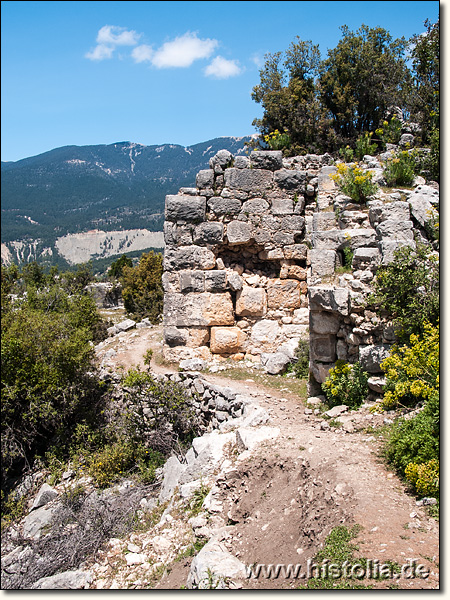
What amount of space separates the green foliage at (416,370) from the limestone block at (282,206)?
540 cm

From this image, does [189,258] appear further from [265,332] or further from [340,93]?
[340,93]

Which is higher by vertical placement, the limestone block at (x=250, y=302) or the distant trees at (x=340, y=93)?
the distant trees at (x=340, y=93)

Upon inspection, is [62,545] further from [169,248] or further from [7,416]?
[169,248]

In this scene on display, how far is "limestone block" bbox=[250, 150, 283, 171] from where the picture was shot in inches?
414

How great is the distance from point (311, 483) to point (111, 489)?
4.41 m

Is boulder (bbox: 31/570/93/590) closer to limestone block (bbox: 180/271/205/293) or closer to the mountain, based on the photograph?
limestone block (bbox: 180/271/205/293)

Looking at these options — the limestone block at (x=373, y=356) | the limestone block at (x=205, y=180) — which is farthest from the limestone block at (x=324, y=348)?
the limestone block at (x=205, y=180)

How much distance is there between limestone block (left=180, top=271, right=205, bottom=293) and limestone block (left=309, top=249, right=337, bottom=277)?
3196mm

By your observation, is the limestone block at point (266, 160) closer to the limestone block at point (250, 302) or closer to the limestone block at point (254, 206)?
the limestone block at point (254, 206)

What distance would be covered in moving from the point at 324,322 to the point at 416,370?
2.27 meters

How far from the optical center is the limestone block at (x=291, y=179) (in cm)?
1048

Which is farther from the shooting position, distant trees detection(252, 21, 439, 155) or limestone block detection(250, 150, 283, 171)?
distant trees detection(252, 21, 439, 155)

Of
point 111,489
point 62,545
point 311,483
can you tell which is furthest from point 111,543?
point 311,483

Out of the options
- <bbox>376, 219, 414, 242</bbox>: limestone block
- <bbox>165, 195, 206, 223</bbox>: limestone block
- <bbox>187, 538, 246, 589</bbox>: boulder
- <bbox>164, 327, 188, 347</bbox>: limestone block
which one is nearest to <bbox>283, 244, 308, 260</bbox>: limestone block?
<bbox>165, 195, 206, 223</bbox>: limestone block
